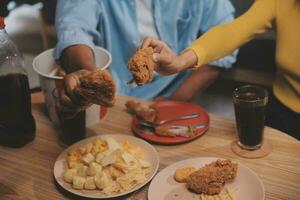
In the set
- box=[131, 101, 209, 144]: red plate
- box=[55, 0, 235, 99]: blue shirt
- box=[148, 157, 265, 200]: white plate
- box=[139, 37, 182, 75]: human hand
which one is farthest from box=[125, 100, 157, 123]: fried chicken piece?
box=[55, 0, 235, 99]: blue shirt

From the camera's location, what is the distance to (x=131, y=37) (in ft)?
5.53

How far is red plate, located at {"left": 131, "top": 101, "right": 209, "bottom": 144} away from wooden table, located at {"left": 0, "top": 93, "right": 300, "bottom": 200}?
2 cm

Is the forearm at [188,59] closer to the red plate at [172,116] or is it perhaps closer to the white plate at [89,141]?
the red plate at [172,116]

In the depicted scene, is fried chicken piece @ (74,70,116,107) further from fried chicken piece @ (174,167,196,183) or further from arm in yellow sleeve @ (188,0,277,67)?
arm in yellow sleeve @ (188,0,277,67)

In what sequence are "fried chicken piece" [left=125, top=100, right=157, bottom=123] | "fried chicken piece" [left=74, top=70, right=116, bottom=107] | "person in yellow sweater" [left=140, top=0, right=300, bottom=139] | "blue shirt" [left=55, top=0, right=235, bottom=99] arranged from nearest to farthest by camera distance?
"fried chicken piece" [left=74, top=70, right=116, bottom=107], "fried chicken piece" [left=125, top=100, right=157, bottom=123], "person in yellow sweater" [left=140, top=0, right=300, bottom=139], "blue shirt" [left=55, top=0, right=235, bottom=99]

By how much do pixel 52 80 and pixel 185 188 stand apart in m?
0.49

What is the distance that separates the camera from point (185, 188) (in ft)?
3.22

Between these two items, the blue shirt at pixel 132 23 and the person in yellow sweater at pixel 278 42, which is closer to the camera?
the person in yellow sweater at pixel 278 42

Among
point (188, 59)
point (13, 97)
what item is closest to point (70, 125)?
point (13, 97)

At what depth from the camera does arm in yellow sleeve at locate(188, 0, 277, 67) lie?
4.48 feet

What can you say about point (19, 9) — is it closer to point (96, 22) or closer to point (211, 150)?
point (96, 22)

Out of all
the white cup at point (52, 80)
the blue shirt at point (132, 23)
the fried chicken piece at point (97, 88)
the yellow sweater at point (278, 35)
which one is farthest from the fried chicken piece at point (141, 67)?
the blue shirt at point (132, 23)

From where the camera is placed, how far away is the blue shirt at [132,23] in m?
1.60

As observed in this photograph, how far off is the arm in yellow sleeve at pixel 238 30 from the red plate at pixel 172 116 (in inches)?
7.1
